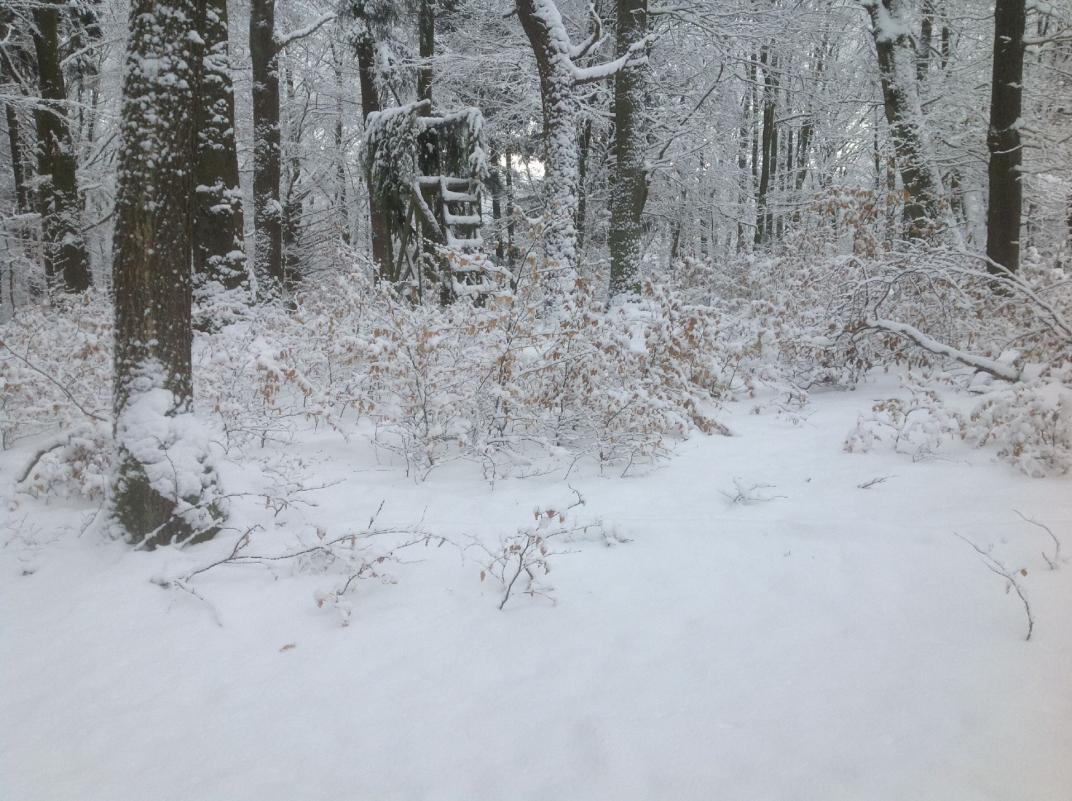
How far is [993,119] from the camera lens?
25.6ft

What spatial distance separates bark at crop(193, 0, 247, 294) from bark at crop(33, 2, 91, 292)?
5029 mm

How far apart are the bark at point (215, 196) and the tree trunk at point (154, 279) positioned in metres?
3.53

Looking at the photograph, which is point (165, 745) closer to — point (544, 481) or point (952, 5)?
point (544, 481)

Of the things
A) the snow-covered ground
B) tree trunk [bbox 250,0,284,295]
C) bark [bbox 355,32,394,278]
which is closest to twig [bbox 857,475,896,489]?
the snow-covered ground

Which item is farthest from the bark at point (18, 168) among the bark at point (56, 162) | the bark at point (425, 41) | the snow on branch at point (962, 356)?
the snow on branch at point (962, 356)

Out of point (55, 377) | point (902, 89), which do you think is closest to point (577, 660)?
point (55, 377)

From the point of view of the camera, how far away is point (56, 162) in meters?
10.4

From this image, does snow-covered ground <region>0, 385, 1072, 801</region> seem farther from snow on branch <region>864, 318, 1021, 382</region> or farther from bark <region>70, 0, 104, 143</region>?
bark <region>70, 0, 104, 143</region>

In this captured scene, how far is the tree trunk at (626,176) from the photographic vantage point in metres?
8.98

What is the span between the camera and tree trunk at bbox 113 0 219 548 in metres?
3.27

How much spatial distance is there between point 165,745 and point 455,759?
1.00 m

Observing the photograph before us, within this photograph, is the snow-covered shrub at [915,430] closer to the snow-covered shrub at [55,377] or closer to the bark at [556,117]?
the bark at [556,117]

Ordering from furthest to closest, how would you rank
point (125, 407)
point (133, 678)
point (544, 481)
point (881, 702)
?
point (544, 481) → point (125, 407) → point (133, 678) → point (881, 702)

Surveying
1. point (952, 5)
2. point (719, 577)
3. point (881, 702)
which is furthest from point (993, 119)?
point (881, 702)
